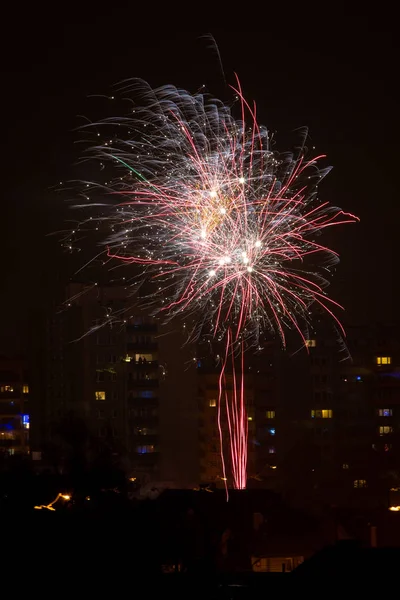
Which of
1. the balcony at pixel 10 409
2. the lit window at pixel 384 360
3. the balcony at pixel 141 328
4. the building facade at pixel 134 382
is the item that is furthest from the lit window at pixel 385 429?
the balcony at pixel 10 409

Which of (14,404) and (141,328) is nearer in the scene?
(141,328)

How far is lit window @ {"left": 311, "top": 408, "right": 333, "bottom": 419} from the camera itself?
46.7 meters

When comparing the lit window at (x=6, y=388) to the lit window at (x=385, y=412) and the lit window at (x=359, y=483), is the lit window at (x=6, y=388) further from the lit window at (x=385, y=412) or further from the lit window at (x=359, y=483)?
the lit window at (x=359, y=483)

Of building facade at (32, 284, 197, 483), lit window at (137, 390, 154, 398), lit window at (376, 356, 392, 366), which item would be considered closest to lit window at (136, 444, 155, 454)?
building facade at (32, 284, 197, 483)

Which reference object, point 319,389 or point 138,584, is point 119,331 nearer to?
point 319,389

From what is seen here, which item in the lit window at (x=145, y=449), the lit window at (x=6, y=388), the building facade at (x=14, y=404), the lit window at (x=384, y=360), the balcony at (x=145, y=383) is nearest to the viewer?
the lit window at (x=145, y=449)

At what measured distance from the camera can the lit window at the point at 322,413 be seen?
153ft

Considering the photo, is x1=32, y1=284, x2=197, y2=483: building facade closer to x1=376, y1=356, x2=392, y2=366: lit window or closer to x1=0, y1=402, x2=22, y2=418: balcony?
x1=0, y1=402, x2=22, y2=418: balcony

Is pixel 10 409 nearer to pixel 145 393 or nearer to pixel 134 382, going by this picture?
pixel 134 382

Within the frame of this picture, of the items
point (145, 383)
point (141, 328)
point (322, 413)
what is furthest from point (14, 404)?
point (322, 413)

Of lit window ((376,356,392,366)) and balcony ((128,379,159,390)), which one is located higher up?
lit window ((376,356,392,366))

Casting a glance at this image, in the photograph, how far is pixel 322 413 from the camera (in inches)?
1853

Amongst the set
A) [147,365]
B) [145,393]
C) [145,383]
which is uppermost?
[147,365]

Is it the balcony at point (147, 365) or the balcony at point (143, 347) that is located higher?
the balcony at point (143, 347)
